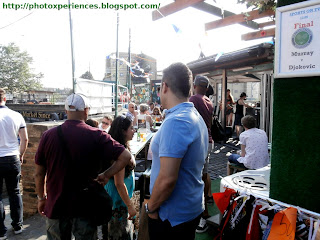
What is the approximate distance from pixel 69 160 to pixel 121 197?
77 centimetres

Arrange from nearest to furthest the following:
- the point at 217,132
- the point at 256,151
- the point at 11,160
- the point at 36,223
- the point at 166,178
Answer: the point at 166,178 < the point at 11,160 < the point at 36,223 < the point at 256,151 < the point at 217,132

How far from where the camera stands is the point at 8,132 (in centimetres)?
341

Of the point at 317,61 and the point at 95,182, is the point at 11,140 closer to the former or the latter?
the point at 95,182

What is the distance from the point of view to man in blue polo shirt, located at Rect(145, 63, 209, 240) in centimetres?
146

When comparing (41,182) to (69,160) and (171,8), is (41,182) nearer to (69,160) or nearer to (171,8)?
(69,160)

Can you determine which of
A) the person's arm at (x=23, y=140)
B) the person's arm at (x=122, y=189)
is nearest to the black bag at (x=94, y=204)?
the person's arm at (x=122, y=189)

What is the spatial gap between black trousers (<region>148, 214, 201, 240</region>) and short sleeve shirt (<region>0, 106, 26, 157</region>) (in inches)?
105

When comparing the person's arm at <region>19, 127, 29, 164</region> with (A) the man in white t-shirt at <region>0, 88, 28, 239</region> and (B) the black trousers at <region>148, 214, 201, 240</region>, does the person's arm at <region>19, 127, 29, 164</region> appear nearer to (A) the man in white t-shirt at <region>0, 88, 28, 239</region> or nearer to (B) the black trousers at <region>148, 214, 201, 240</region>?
(A) the man in white t-shirt at <region>0, 88, 28, 239</region>

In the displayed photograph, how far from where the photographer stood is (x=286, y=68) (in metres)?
1.94

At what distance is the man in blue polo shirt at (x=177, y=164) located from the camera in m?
1.46

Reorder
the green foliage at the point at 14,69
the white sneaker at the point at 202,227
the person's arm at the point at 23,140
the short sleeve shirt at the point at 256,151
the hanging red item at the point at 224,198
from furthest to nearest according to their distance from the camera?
the green foliage at the point at 14,69, the short sleeve shirt at the point at 256,151, the person's arm at the point at 23,140, the white sneaker at the point at 202,227, the hanging red item at the point at 224,198

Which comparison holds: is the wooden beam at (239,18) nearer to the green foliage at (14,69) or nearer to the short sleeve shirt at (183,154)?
the short sleeve shirt at (183,154)

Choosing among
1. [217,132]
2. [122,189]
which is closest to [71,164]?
[122,189]

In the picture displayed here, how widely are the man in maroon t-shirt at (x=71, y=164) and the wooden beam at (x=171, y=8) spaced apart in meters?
2.30
